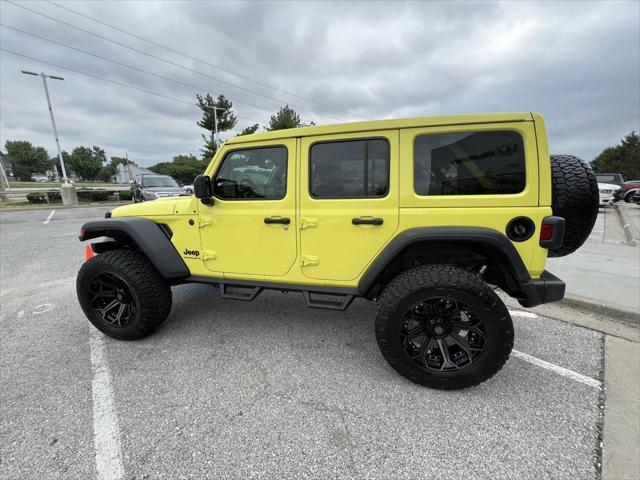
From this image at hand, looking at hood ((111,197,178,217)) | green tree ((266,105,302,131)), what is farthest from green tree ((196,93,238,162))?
hood ((111,197,178,217))

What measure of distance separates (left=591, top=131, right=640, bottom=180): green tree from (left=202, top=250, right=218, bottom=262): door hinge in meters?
58.5

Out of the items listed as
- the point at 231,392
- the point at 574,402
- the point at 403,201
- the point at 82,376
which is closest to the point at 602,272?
the point at 574,402

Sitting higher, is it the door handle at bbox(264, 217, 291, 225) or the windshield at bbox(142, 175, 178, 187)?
the windshield at bbox(142, 175, 178, 187)

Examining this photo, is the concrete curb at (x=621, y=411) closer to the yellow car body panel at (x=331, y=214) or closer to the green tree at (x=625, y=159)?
the yellow car body panel at (x=331, y=214)

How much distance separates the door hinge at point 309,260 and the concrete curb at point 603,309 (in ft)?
10.3

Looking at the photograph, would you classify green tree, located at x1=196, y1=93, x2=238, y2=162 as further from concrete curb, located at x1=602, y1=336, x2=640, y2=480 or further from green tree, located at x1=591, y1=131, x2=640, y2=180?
green tree, located at x1=591, y1=131, x2=640, y2=180

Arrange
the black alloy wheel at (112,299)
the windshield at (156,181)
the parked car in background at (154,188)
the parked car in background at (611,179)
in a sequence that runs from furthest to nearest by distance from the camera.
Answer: the parked car in background at (611,179) → the windshield at (156,181) → the parked car in background at (154,188) → the black alloy wheel at (112,299)

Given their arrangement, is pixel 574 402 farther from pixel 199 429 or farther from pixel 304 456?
pixel 199 429

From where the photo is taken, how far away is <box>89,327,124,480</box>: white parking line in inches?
62.3

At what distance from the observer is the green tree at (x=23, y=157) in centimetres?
8050

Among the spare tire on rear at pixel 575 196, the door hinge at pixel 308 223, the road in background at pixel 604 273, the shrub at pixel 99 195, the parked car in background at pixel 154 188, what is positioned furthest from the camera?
the shrub at pixel 99 195

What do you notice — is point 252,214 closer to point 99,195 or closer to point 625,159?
point 99,195

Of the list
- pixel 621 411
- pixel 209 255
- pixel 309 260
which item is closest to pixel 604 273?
pixel 621 411

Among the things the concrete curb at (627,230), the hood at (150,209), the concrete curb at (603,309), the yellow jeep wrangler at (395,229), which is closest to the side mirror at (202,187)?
the yellow jeep wrangler at (395,229)
